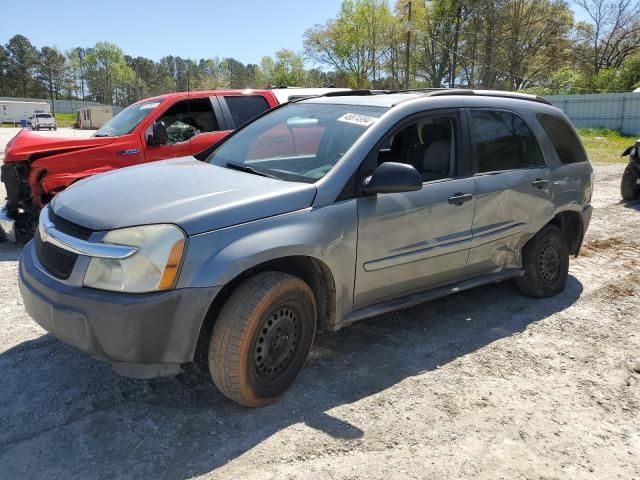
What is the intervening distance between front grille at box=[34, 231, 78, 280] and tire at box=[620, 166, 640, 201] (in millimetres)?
10007

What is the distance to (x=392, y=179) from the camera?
3.25 metres

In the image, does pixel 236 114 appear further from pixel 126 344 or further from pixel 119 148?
pixel 126 344

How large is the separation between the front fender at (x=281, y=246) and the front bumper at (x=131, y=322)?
0.39ft

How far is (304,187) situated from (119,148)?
4.22 metres

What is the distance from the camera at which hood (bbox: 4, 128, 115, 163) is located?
631cm

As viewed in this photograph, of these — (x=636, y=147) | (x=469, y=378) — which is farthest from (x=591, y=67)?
(x=469, y=378)

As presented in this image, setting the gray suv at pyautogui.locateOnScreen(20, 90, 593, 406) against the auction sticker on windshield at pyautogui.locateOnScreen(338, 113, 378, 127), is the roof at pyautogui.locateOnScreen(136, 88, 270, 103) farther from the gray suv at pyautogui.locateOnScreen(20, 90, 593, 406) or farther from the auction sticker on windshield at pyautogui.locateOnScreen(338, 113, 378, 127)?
the auction sticker on windshield at pyautogui.locateOnScreen(338, 113, 378, 127)

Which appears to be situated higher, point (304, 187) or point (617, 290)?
point (304, 187)

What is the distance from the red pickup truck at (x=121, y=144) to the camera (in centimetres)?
627

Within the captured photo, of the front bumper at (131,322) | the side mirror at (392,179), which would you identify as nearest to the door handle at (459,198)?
the side mirror at (392,179)

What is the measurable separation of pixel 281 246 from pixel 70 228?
1.15 metres

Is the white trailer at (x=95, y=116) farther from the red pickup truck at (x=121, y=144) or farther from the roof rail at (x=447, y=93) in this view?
the roof rail at (x=447, y=93)

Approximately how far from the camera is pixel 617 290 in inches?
206

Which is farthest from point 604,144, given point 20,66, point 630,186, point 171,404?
point 20,66
